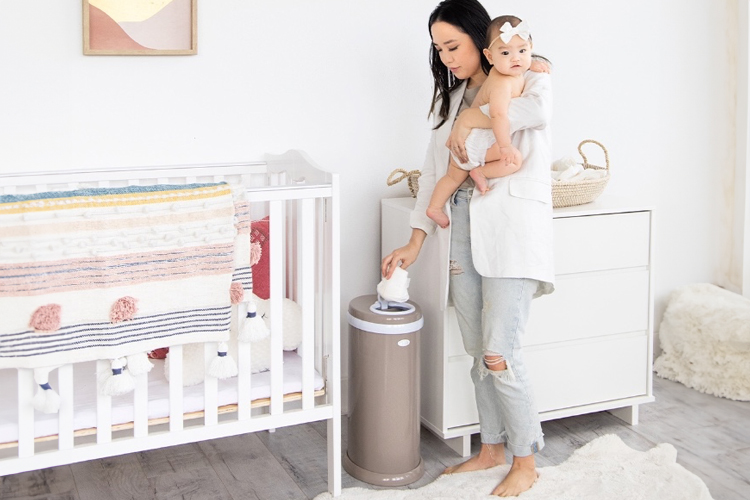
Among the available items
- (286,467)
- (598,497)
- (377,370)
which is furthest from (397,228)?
(598,497)

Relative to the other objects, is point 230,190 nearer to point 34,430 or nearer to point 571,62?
point 34,430

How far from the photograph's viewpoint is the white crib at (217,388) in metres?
1.87

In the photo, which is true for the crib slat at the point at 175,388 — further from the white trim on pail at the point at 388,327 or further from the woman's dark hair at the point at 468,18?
the woman's dark hair at the point at 468,18

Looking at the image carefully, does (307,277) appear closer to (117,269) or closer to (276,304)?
(276,304)

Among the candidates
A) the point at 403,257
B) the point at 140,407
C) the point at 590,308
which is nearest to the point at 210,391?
the point at 140,407

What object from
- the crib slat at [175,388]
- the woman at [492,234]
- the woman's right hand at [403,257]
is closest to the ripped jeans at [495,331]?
the woman at [492,234]

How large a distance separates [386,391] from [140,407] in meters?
0.65

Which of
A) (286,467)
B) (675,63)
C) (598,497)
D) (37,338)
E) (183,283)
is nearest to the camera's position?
(37,338)

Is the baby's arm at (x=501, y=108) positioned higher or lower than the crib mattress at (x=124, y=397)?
higher

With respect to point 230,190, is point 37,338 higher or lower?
lower

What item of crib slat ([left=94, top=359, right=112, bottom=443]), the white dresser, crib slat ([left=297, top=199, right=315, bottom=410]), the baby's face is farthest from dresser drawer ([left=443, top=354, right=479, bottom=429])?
crib slat ([left=94, top=359, right=112, bottom=443])

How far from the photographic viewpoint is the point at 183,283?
1907mm

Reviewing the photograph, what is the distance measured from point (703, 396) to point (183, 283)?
1.92 m

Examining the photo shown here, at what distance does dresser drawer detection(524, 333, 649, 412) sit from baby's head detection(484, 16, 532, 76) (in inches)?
35.3
